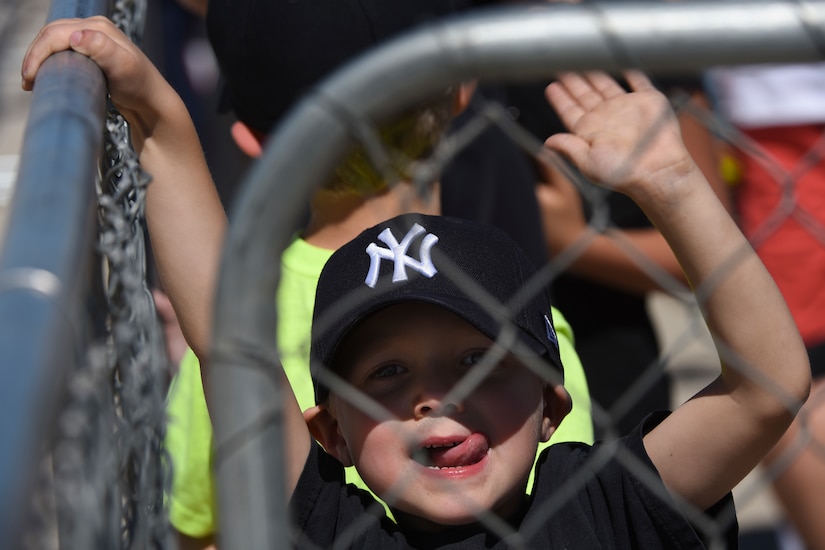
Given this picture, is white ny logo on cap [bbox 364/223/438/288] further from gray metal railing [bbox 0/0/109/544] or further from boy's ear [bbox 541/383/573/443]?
gray metal railing [bbox 0/0/109/544]

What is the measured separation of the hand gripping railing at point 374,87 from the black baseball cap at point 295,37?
42.9 inches

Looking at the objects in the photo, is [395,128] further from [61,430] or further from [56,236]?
[56,236]

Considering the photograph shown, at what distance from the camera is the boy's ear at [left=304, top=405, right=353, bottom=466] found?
1.60 m

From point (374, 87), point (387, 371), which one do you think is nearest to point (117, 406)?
point (387, 371)

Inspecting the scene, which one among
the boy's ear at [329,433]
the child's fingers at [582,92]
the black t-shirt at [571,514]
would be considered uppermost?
Result: the child's fingers at [582,92]

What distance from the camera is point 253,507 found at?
0.96 m

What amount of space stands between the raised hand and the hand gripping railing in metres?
0.34

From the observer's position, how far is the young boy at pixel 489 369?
1346mm

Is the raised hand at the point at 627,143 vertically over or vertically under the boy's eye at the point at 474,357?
over

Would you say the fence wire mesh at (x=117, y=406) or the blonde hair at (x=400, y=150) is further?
the blonde hair at (x=400, y=150)

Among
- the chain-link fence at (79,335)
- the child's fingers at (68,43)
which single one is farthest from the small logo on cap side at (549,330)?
the child's fingers at (68,43)

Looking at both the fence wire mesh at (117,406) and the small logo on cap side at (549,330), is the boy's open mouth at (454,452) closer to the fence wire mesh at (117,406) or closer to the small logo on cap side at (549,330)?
the small logo on cap side at (549,330)

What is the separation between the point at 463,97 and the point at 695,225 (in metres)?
0.98

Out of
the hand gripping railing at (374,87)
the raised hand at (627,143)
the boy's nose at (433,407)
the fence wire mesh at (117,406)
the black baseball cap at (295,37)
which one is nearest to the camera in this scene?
the hand gripping railing at (374,87)
